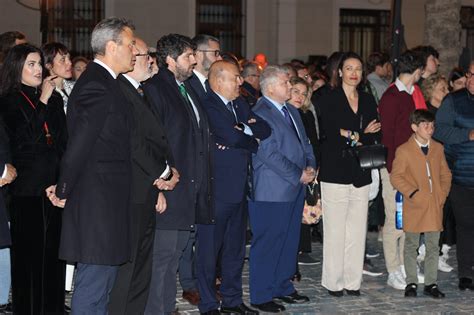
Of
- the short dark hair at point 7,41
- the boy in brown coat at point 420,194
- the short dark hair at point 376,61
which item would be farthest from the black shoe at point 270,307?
the short dark hair at point 376,61

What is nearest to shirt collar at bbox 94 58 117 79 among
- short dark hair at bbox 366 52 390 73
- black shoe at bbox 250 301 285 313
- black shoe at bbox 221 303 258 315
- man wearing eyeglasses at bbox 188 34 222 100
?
man wearing eyeglasses at bbox 188 34 222 100

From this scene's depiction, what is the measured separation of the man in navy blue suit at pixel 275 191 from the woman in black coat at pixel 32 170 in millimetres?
1866

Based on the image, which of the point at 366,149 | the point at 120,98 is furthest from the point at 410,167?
the point at 120,98

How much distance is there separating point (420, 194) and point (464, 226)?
0.85 m

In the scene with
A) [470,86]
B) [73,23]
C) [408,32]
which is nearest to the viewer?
[470,86]

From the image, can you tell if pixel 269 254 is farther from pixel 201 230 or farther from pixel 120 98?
pixel 120 98

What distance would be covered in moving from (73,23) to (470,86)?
1512 centimetres

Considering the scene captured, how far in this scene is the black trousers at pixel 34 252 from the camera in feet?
23.3

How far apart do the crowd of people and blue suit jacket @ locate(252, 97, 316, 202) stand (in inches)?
0.6

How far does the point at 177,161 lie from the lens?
23.4 feet

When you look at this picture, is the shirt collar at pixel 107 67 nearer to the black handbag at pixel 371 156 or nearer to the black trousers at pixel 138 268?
the black trousers at pixel 138 268

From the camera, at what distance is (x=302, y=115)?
9539mm

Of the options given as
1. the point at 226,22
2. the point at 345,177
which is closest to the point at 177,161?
the point at 345,177

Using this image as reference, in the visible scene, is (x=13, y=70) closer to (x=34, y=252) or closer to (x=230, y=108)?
(x=34, y=252)
